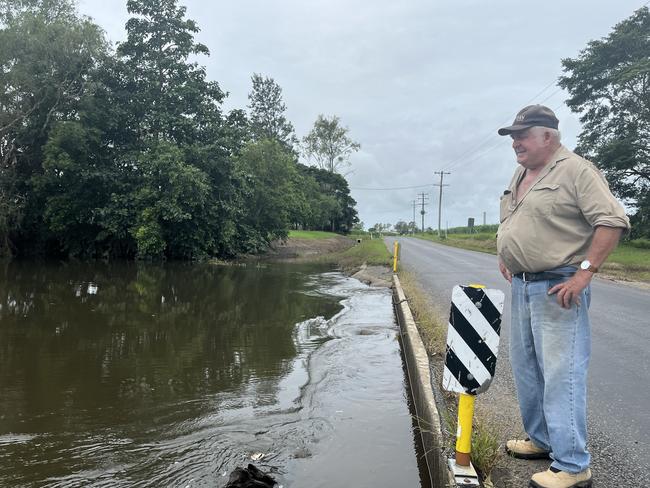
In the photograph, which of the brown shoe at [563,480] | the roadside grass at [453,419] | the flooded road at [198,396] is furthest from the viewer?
the flooded road at [198,396]

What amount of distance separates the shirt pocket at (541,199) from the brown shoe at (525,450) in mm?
1577

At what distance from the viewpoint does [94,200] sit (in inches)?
1066

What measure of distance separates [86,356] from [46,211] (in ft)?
73.2

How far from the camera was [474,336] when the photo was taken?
9.43ft

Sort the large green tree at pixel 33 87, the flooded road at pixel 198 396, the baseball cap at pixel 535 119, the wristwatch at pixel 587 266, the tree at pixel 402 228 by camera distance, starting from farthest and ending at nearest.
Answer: the tree at pixel 402 228, the large green tree at pixel 33 87, the flooded road at pixel 198 396, the baseball cap at pixel 535 119, the wristwatch at pixel 587 266

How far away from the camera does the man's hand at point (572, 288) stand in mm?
2498

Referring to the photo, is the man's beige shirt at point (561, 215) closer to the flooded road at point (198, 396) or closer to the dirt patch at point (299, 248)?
the flooded road at point (198, 396)

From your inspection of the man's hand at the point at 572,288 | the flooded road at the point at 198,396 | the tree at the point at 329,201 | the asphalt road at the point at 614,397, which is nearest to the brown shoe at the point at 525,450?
the asphalt road at the point at 614,397

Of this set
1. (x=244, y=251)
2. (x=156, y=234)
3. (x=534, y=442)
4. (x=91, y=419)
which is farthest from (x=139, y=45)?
(x=534, y=442)

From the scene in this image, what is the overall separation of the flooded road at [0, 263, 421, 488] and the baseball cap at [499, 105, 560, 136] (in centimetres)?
265

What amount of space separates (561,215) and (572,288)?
41 cm

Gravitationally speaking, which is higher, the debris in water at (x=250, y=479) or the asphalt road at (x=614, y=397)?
the asphalt road at (x=614, y=397)

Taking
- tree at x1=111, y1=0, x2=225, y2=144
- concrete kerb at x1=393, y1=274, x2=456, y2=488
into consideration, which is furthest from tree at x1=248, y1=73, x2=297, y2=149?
concrete kerb at x1=393, y1=274, x2=456, y2=488

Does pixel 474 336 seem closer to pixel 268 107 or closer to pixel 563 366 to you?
pixel 563 366
